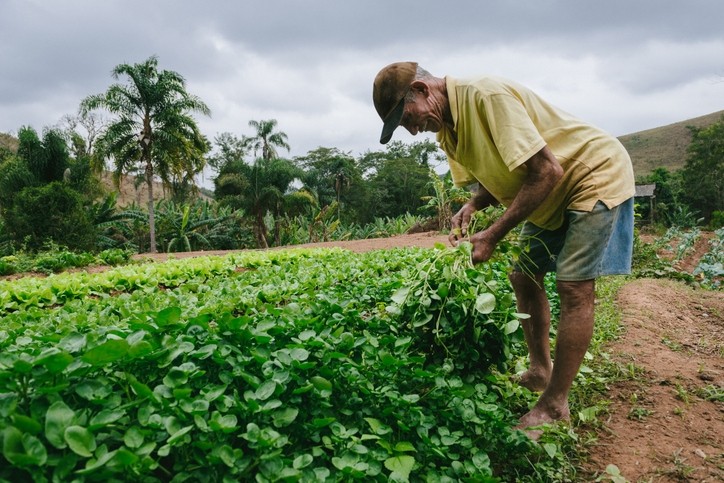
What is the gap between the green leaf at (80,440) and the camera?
114 centimetres

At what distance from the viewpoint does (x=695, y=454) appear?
211cm

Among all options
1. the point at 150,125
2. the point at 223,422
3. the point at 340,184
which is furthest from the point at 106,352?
the point at 340,184

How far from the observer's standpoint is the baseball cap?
2.27 metres

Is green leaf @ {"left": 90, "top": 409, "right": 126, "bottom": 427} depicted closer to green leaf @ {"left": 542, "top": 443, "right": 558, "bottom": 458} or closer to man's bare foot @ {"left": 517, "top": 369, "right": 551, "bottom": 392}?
green leaf @ {"left": 542, "top": 443, "right": 558, "bottom": 458}

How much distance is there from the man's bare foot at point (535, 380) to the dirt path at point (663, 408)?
34 centimetres

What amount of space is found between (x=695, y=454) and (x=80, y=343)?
2.52m

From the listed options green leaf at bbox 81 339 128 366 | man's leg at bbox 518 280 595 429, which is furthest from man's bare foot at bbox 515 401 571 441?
green leaf at bbox 81 339 128 366

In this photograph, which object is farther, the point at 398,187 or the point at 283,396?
the point at 398,187

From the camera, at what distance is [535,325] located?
2680mm

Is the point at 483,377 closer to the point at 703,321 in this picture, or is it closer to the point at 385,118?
the point at 385,118

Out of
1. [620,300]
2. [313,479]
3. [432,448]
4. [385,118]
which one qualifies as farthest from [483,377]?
[620,300]

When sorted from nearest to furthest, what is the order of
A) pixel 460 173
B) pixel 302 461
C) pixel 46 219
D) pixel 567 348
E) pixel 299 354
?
1. pixel 302 461
2. pixel 299 354
3. pixel 567 348
4. pixel 460 173
5. pixel 46 219

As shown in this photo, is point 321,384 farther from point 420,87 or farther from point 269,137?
point 269,137

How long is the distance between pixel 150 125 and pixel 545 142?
22.1 metres
